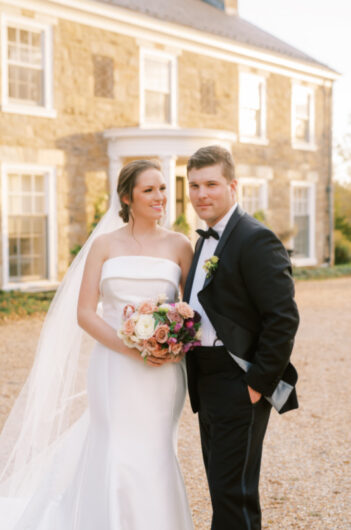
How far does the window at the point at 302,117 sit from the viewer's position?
1958cm

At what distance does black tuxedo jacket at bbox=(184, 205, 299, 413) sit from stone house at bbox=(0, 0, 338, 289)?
34.3 ft

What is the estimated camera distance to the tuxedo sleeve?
274cm

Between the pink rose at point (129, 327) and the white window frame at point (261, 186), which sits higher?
the white window frame at point (261, 186)

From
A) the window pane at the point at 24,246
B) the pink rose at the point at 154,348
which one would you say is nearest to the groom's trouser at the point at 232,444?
the pink rose at the point at 154,348

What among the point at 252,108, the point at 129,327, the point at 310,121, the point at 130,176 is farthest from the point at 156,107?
the point at 129,327

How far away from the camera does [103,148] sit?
14.2m

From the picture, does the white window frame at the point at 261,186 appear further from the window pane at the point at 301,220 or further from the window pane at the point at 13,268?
the window pane at the point at 13,268

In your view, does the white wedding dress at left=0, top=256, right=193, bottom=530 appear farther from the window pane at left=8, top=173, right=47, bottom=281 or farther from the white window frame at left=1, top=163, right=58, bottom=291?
the window pane at left=8, top=173, right=47, bottom=281

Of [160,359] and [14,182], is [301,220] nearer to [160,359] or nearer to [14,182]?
[14,182]

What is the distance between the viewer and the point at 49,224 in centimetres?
1344

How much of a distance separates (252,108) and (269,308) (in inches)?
635

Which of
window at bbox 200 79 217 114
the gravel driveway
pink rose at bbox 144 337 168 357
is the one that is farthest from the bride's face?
window at bbox 200 79 217 114

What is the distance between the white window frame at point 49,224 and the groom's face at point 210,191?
10.3 meters

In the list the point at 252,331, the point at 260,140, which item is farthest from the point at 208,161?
the point at 260,140
